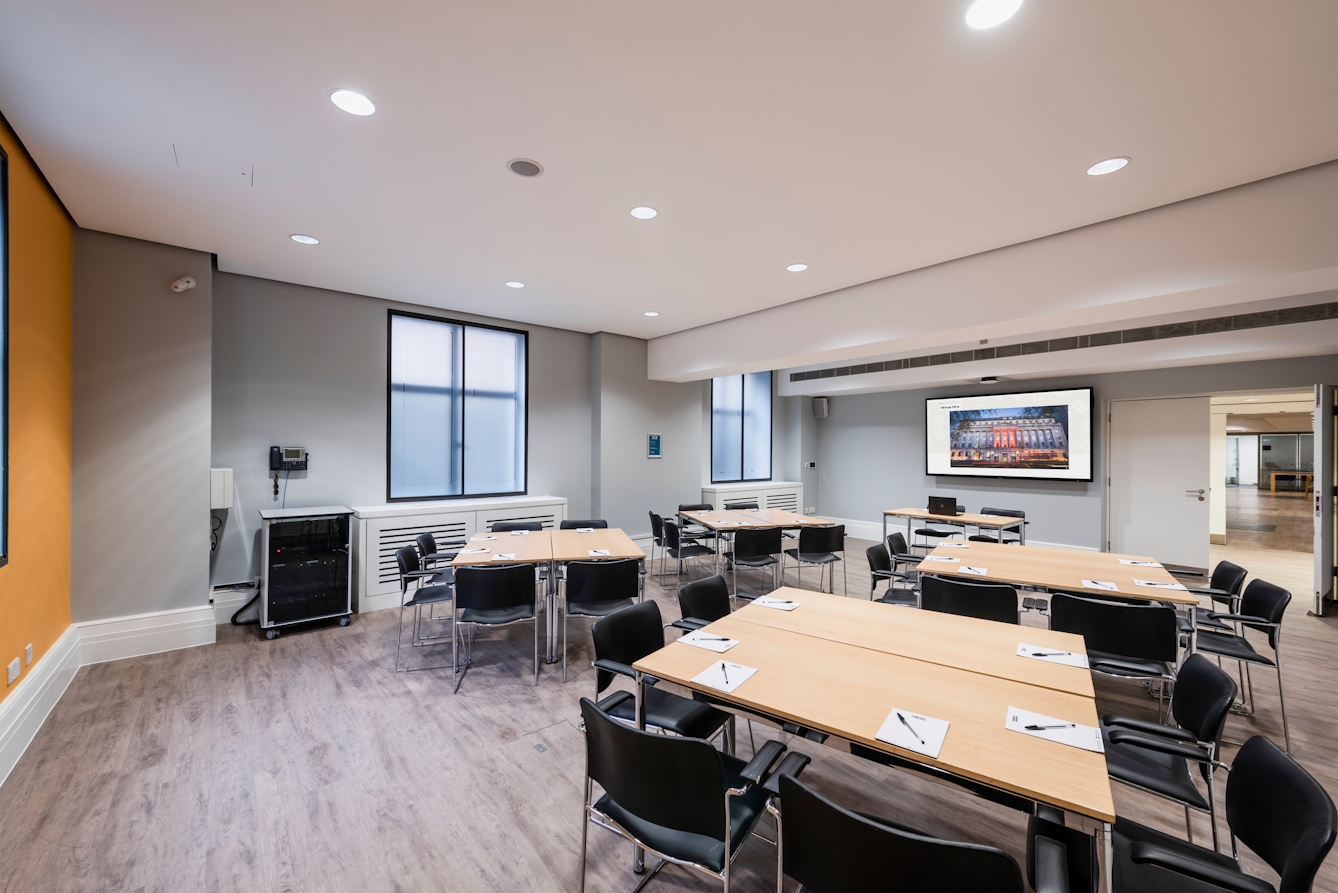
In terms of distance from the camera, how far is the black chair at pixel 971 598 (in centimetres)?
312

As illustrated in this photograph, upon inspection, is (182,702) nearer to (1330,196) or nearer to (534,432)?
(534,432)

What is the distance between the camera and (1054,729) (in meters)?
1.57

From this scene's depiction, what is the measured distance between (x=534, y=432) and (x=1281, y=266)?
20.2ft

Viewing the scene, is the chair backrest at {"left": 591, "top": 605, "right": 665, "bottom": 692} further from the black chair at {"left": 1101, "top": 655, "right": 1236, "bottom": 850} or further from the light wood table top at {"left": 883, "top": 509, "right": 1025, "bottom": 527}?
the light wood table top at {"left": 883, "top": 509, "right": 1025, "bottom": 527}

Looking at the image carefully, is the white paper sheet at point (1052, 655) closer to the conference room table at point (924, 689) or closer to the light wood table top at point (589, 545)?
the conference room table at point (924, 689)

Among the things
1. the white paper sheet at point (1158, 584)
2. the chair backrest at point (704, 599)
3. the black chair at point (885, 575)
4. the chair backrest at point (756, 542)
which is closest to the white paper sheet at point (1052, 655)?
the chair backrest at point (704, 599)

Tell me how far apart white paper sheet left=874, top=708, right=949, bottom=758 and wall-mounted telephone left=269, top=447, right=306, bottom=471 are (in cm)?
527

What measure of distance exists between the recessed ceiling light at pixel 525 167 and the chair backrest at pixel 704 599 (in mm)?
2378

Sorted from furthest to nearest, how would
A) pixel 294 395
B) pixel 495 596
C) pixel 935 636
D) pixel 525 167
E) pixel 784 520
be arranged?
pixel 784 520 < pixel 294 395 < pixel 495 596 < pixel 525 167 < pixel 935 636

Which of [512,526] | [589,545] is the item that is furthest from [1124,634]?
[512,526]

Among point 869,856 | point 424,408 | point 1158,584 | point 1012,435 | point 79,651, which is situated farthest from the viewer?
point 1012,435

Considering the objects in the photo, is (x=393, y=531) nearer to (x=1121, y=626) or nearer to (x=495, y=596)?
(x=495, y=596)

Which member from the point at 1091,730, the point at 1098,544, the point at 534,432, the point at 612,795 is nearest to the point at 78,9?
the point at 612,795

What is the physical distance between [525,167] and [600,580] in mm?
2594
